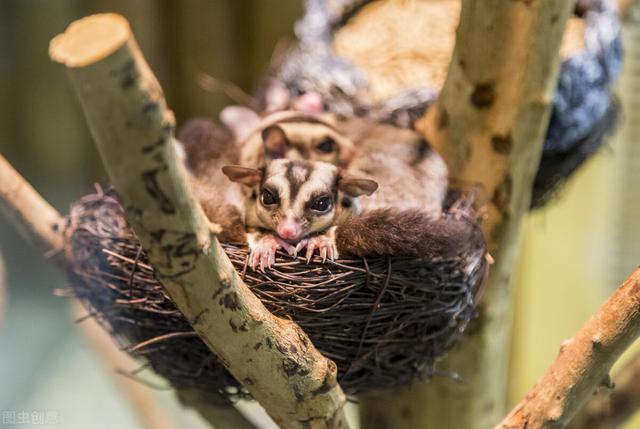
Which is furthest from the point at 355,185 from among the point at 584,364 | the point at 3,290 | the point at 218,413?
the point at 3,290

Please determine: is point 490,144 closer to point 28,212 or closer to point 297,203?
point 297,203

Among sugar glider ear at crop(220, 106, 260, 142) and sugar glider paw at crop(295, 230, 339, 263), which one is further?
sugar glider ear at crop(220, 106, 260, 142)

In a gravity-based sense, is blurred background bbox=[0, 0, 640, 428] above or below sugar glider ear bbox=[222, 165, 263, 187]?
below

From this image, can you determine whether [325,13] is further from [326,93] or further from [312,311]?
[312,311]

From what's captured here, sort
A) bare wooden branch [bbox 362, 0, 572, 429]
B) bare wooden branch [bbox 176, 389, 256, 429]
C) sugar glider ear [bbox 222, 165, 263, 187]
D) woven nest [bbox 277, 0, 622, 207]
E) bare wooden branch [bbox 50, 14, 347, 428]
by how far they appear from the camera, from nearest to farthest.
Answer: bare wooden branch [bbox 50, 14, 347, 428] < sugar glider ear [bbox 222, 165, 263, 187] < bare wooden branch [bbox 362, 0, 572, 429] < bare wooden branch [bbox 176, 389, 256, 429] < woven nest [bbox 277, 0, 622, 207]

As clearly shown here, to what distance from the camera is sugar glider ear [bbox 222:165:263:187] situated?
1.24 meters

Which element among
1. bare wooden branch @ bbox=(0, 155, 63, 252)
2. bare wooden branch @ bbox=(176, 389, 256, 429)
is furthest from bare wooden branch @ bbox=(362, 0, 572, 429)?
bare wooden branch @ bbox=(0, 155, 63, 252)

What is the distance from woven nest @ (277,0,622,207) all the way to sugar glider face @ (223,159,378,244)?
1.51 feet

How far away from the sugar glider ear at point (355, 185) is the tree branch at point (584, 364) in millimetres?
375

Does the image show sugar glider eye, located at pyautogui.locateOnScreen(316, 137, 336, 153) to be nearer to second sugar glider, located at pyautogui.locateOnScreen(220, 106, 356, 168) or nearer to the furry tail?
second sugar glider, located at pyautogui.locateOnScreen(220, 106, 356, 168)

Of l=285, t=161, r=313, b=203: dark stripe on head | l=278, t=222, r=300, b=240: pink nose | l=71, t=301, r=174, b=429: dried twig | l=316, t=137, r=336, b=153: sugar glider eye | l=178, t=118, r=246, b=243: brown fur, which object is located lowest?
l=71, t=301, r=174, b=429: dried twig

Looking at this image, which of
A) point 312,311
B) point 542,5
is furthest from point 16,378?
point 542,5

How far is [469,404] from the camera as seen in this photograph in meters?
1.60

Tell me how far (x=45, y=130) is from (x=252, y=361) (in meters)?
1.45
